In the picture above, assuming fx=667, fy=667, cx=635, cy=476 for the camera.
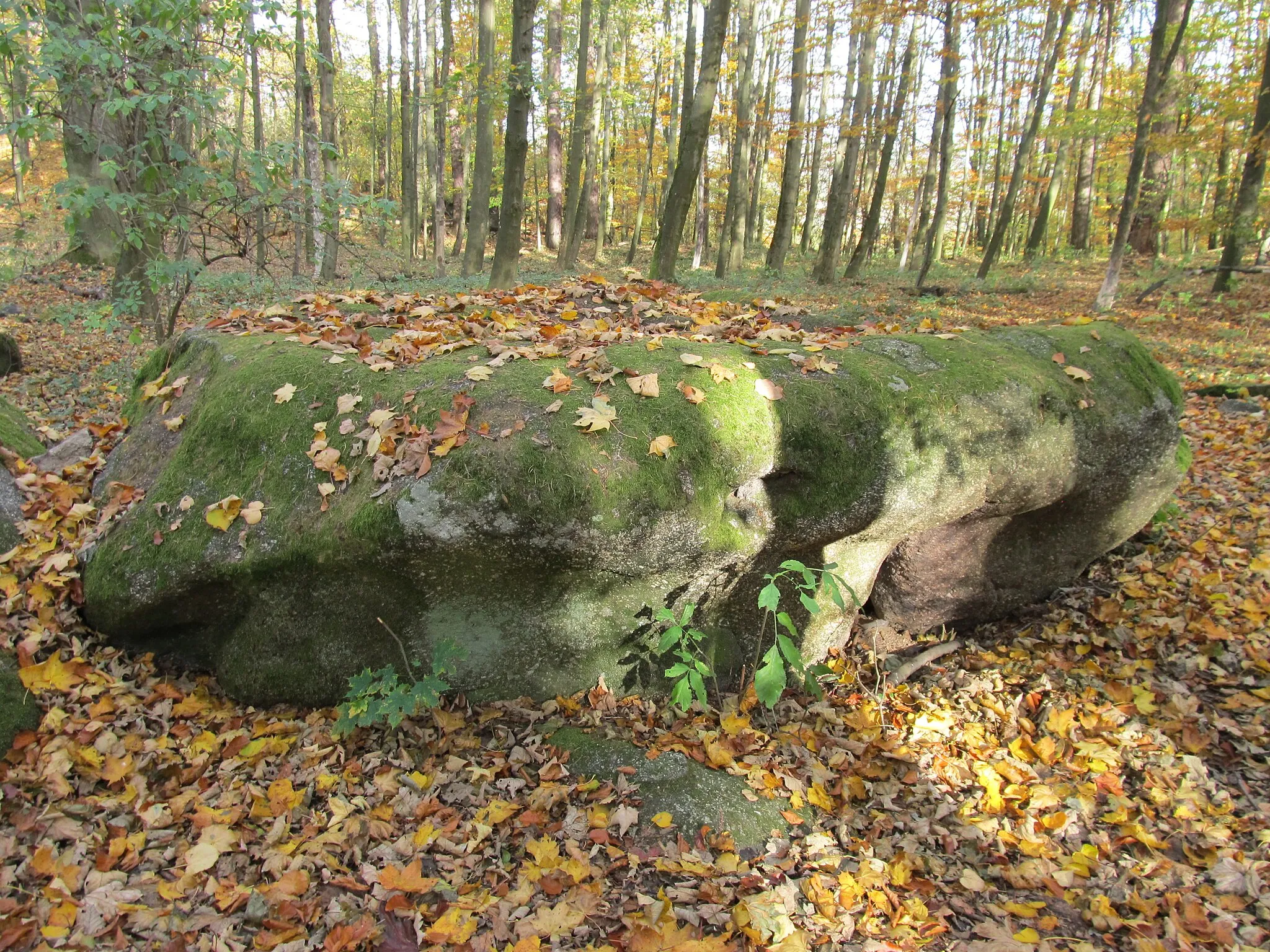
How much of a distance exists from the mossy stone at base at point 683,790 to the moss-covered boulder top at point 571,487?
1.38 feet

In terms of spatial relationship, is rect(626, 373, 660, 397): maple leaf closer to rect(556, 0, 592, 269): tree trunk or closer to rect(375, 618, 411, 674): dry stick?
rect(375, 618, 411, 674): dry stick

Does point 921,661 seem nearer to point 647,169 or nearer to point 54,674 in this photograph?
point 54,674

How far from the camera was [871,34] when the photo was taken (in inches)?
567

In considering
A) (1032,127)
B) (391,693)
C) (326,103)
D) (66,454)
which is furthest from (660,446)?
(1032,127)

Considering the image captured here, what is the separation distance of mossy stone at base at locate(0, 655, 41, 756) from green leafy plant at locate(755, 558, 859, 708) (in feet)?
11.0

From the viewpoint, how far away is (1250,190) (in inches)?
440

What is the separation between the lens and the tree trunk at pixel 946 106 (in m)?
12.6

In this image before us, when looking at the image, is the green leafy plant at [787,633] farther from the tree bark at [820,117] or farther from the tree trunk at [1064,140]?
the tree bark at [820,117]

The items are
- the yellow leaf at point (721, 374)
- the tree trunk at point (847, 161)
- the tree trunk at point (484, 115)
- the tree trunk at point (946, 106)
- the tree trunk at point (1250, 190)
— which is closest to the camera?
the yellow leaf at point (721, 374)

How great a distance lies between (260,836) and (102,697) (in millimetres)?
1248

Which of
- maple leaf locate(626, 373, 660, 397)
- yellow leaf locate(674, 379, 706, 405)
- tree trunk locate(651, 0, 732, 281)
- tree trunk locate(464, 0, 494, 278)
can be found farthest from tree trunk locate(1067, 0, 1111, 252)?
maple leaf locate(626, 373, 660, 397)

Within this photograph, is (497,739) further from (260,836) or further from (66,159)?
(66,159)

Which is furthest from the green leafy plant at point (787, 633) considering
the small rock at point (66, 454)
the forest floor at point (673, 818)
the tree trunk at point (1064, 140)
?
the tree trunk at point (1064, 140)

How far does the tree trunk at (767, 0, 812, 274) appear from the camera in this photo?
589 inches
